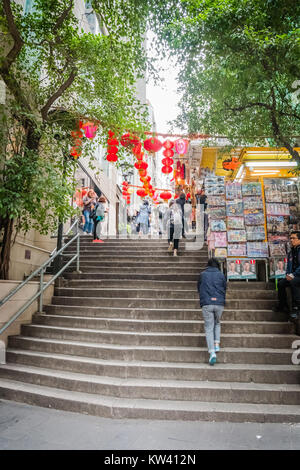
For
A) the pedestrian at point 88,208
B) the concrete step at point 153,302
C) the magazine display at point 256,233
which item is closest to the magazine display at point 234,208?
the magazine display at point 256,233

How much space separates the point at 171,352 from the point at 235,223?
3373 mm

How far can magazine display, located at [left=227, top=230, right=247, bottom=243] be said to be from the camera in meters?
7.00

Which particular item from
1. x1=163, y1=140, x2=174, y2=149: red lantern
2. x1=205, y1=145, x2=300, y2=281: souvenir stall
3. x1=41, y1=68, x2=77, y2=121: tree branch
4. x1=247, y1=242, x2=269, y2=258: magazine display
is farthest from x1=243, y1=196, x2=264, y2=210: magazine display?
x1=163, y1=140, x2=174, y2=149: red lantern

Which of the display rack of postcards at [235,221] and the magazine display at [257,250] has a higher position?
the display rack of postcards at [235,221]

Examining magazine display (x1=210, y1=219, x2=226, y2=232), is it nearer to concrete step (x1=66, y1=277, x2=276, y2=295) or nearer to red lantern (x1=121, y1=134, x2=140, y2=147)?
concrete step (x1=66, y1=277, x2=276, y2=295)

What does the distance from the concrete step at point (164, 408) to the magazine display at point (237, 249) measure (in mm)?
3437

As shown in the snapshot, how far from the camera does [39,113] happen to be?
23.0ft

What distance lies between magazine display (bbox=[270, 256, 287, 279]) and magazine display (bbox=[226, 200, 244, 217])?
1.29m

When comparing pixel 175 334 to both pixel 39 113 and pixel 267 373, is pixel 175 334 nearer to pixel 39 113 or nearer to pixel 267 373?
pixel 267 373

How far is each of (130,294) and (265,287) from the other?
3.15 metres

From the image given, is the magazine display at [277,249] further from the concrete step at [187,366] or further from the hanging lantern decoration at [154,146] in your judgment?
the hanging lantern decoration at [154,146]

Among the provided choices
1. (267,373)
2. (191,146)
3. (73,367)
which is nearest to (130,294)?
(73,367)

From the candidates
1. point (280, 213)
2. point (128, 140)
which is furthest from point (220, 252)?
point (128, 140)

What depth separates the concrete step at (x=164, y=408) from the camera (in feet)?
12.7
